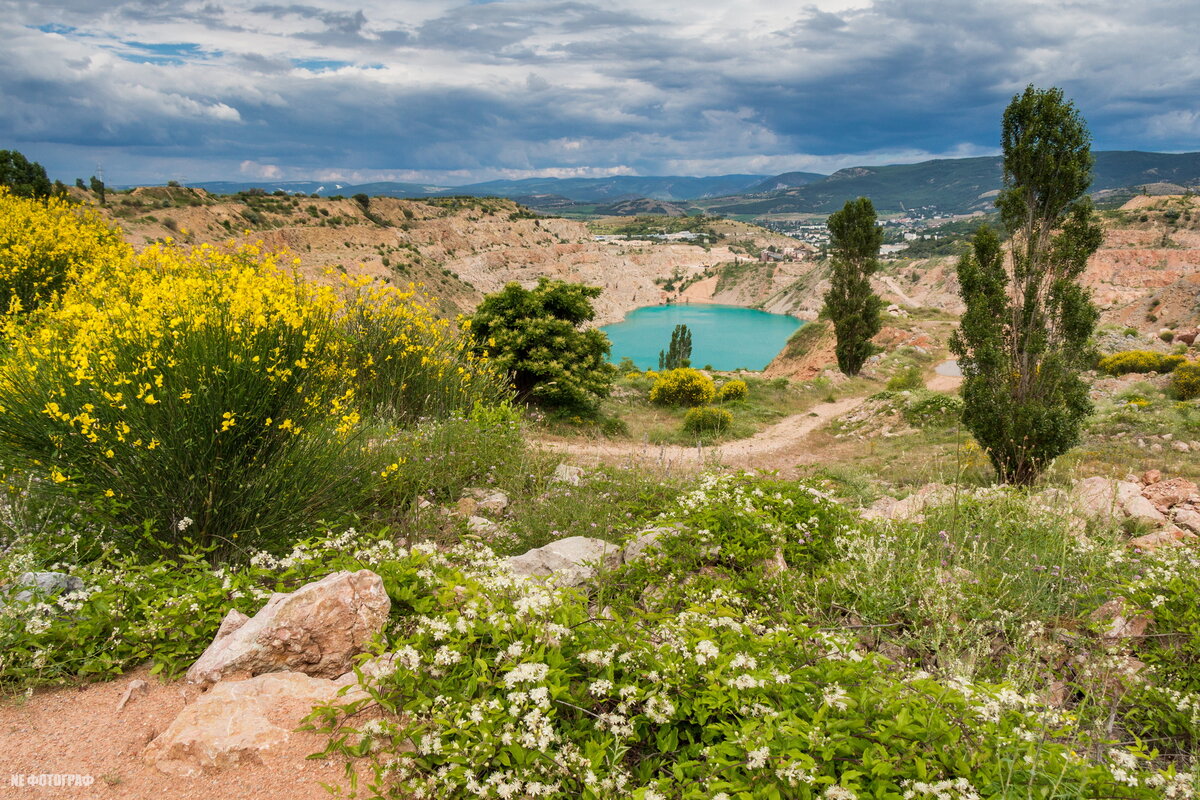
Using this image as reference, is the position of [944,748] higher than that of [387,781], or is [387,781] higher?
[944,748]

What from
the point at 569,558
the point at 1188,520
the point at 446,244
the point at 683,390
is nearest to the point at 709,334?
the point at 446,244

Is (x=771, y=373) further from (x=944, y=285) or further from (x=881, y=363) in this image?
(x=944, y=285)

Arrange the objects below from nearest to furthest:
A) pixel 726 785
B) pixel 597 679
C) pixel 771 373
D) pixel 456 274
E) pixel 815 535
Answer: pixel 726 785 → pixel 597 679 → pixel 815 535 → pixel 771 373 → pixel 456 274

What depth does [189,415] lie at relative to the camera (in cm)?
460

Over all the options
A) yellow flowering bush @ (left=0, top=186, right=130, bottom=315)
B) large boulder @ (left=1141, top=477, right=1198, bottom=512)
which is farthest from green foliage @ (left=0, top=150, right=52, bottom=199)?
large boulder @ (left=1141, top=477, right=1198, bottom=512)

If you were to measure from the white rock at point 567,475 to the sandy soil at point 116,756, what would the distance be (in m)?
4.56

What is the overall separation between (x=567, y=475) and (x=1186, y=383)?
2259cm

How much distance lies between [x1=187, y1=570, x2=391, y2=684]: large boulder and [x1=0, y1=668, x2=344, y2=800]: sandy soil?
0.26 metres

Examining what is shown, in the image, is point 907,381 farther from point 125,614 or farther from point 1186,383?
point 125,614

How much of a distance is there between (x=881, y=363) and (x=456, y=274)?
53.6 meters

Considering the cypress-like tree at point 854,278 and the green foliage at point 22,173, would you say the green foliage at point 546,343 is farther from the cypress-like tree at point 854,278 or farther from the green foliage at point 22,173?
the green foliage at point 22,173

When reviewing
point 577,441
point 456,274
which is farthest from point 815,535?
point 456,274

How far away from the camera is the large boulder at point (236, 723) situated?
113 inches

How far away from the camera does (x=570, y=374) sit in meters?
17.7
